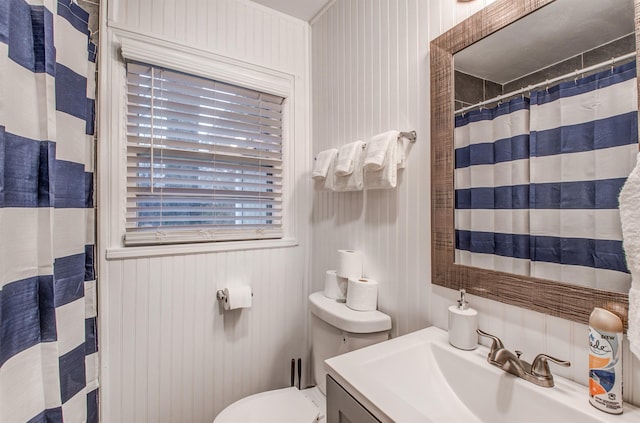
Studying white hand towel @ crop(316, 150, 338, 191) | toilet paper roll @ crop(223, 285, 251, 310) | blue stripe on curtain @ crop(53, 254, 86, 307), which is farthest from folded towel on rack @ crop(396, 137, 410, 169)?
blue stripe on curtain @ crop(53, 254, 86, 307)

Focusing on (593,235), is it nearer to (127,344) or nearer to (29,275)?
(29,275)

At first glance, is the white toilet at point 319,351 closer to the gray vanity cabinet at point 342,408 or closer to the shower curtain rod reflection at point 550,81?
the gray vanity cabinet at point 342,408

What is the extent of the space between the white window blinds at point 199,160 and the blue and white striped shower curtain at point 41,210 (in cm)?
34

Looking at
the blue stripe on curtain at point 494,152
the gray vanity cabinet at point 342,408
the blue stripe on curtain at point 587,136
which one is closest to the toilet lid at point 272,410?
the gray vanity cabinet at point 342,408

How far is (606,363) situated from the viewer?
2.02 ft

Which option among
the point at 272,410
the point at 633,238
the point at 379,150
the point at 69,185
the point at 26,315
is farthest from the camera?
the point at 272,410

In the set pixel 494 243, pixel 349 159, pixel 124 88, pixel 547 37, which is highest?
pixel 124 88

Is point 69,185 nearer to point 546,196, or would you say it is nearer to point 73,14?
point 73,14

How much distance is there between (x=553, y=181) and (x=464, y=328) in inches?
18.8

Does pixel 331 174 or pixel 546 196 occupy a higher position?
pixel 331 174

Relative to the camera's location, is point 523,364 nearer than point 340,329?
Yes

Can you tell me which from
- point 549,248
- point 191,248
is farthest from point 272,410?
point 549,248

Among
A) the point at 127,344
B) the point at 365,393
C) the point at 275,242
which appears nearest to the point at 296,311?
the point at 275,242

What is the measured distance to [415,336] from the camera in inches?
39.1
